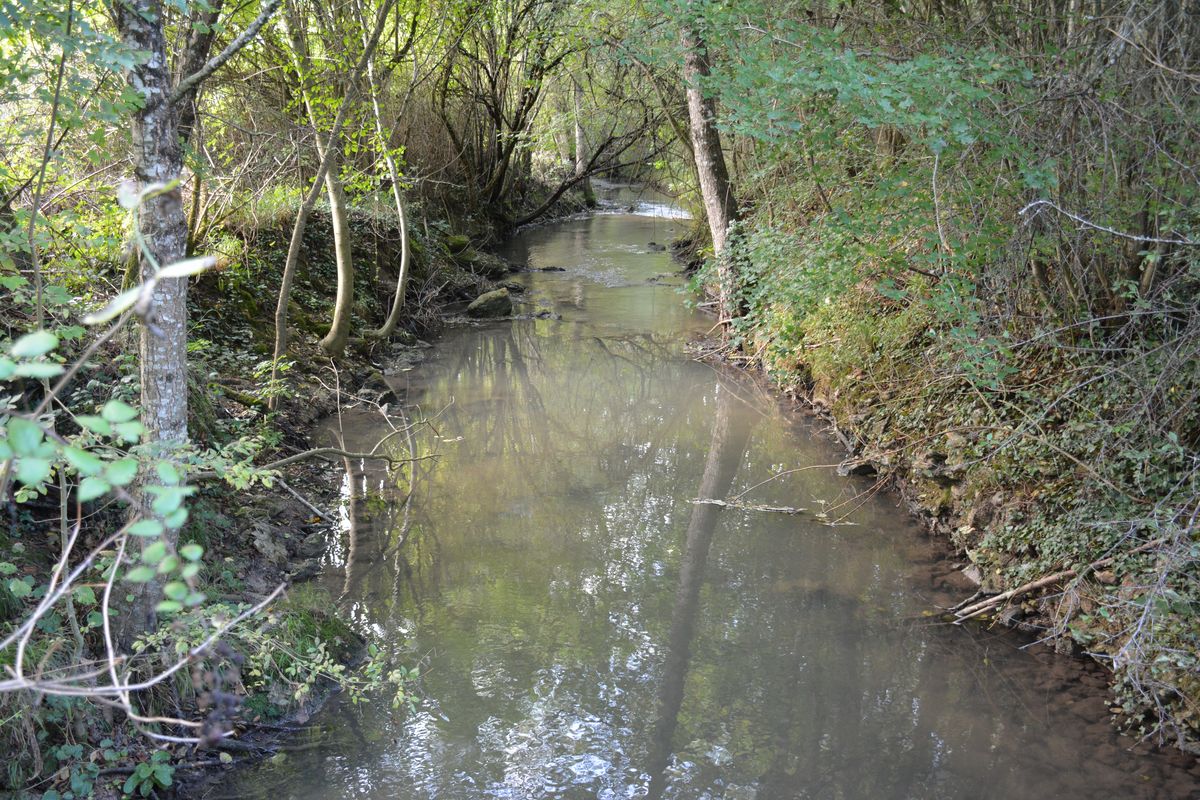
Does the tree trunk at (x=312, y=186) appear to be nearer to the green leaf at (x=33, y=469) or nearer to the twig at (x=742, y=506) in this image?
the twig at (x=742, y=506)

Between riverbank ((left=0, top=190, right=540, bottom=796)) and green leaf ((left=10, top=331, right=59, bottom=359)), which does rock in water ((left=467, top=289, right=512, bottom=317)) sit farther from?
green leaf ((left=10, top=331, right=59, bottom=359))

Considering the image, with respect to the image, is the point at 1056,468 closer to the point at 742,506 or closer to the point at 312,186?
the point at 742,506

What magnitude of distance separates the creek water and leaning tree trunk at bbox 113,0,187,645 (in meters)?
1.78

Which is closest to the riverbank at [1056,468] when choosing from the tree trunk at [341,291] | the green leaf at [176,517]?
the green leaf at [176,517]

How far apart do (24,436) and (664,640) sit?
4.39 metres

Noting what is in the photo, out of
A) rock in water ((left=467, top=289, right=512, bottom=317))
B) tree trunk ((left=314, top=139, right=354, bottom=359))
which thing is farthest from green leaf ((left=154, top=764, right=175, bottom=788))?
rock in water ((left=467, top=289, right=512, bottom=317))

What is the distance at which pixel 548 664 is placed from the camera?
4977mm

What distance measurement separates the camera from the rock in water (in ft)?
44.4

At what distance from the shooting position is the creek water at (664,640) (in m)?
4.15

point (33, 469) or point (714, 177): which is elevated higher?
point (714, 177)

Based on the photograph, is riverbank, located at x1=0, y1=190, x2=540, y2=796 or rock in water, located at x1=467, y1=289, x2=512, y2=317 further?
rock in water, located at x1=467, y1=289, x2=512, y2=317

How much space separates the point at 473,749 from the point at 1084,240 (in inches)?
188

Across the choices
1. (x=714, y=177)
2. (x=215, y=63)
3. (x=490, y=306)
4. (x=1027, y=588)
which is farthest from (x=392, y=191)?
(x=1027, y=588)

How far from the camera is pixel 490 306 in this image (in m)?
13.6
